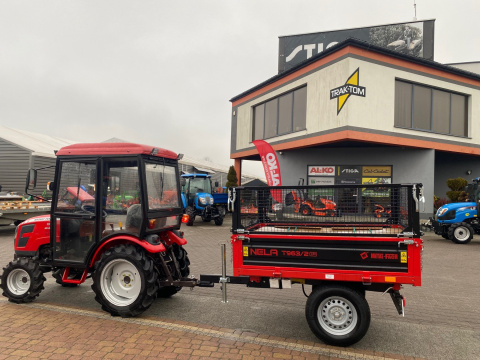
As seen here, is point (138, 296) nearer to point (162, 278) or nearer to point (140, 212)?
point (162, 278)

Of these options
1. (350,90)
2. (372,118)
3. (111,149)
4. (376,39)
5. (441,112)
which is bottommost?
(111,149)

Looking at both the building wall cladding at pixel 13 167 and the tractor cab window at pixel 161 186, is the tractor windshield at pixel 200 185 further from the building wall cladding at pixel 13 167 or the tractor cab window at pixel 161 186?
the tractor cab window at pixel 161 186

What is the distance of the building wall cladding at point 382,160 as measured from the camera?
57.1 feet

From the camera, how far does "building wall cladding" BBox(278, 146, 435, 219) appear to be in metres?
17.4

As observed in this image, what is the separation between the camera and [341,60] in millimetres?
15867

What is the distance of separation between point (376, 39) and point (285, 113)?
9.82m

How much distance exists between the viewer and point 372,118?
16062mm

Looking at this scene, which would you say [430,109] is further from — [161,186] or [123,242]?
[123,242]

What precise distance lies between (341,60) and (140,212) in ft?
46.2

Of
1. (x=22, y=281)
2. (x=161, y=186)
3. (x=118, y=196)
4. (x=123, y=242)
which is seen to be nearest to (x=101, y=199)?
(x=118, y=196)

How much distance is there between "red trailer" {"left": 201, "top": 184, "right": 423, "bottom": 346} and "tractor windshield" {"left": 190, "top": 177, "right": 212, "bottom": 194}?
12742 millimetres

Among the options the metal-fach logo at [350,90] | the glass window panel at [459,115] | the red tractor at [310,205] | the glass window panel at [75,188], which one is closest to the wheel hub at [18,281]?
the glass window panel at [75,188]

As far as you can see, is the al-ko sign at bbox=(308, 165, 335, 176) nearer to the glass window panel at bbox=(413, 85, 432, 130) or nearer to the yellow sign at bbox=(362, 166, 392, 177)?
the yellow sign at bbox=(362, 166, 392, 177)

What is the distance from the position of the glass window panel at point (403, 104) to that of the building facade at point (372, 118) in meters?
0.05
